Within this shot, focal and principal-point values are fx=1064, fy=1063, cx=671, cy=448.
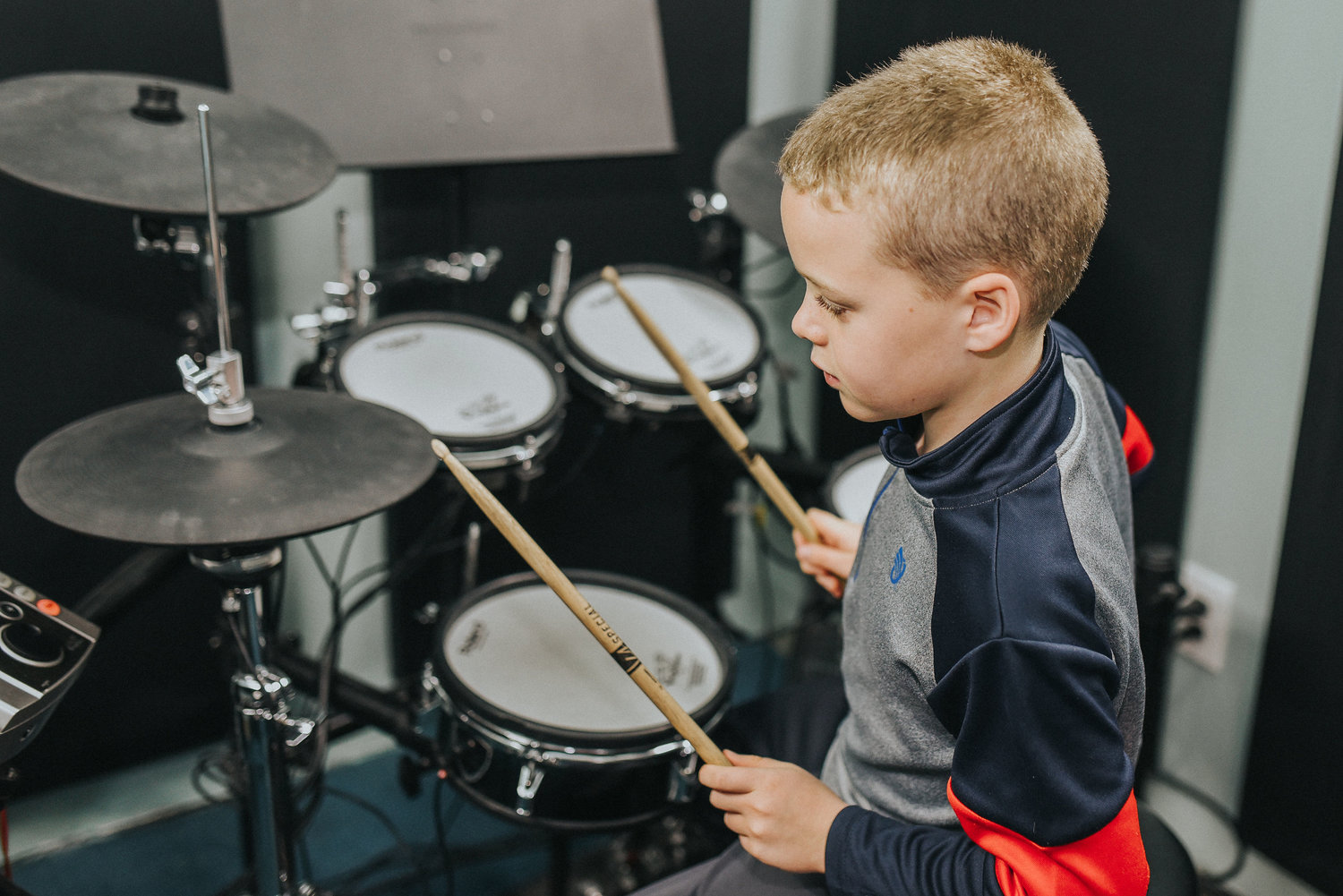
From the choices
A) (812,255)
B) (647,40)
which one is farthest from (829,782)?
(647,40)

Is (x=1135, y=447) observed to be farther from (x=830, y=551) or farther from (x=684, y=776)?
(x=684, y=776)

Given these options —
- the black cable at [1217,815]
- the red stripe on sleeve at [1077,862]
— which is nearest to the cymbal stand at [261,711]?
the red stripe on sleeve at [1077,862]

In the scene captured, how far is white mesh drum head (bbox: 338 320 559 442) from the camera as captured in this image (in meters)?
1.31

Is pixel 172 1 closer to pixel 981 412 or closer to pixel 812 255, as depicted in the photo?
pixel 812 255

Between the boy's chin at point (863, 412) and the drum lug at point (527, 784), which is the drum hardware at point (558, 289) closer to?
the drum lug at point (527, 784)

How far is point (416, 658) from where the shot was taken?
1.88 m

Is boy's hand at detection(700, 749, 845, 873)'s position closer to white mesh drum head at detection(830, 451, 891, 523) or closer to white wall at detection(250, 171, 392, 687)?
white mesh drum head at detection(830, 451, 891, 523)

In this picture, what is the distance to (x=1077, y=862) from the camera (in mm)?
694

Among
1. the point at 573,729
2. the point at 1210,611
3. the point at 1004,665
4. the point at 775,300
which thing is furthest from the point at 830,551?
the point at 775,300

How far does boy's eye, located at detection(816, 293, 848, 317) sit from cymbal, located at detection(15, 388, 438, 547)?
37 cm

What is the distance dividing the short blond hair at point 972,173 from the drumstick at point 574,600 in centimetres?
31

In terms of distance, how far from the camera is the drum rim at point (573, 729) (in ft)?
3.29

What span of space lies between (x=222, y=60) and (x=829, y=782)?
1220 millimetres

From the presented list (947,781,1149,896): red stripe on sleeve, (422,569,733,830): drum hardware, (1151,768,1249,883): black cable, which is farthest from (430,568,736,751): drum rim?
(1151,768,1249,883): black cable
